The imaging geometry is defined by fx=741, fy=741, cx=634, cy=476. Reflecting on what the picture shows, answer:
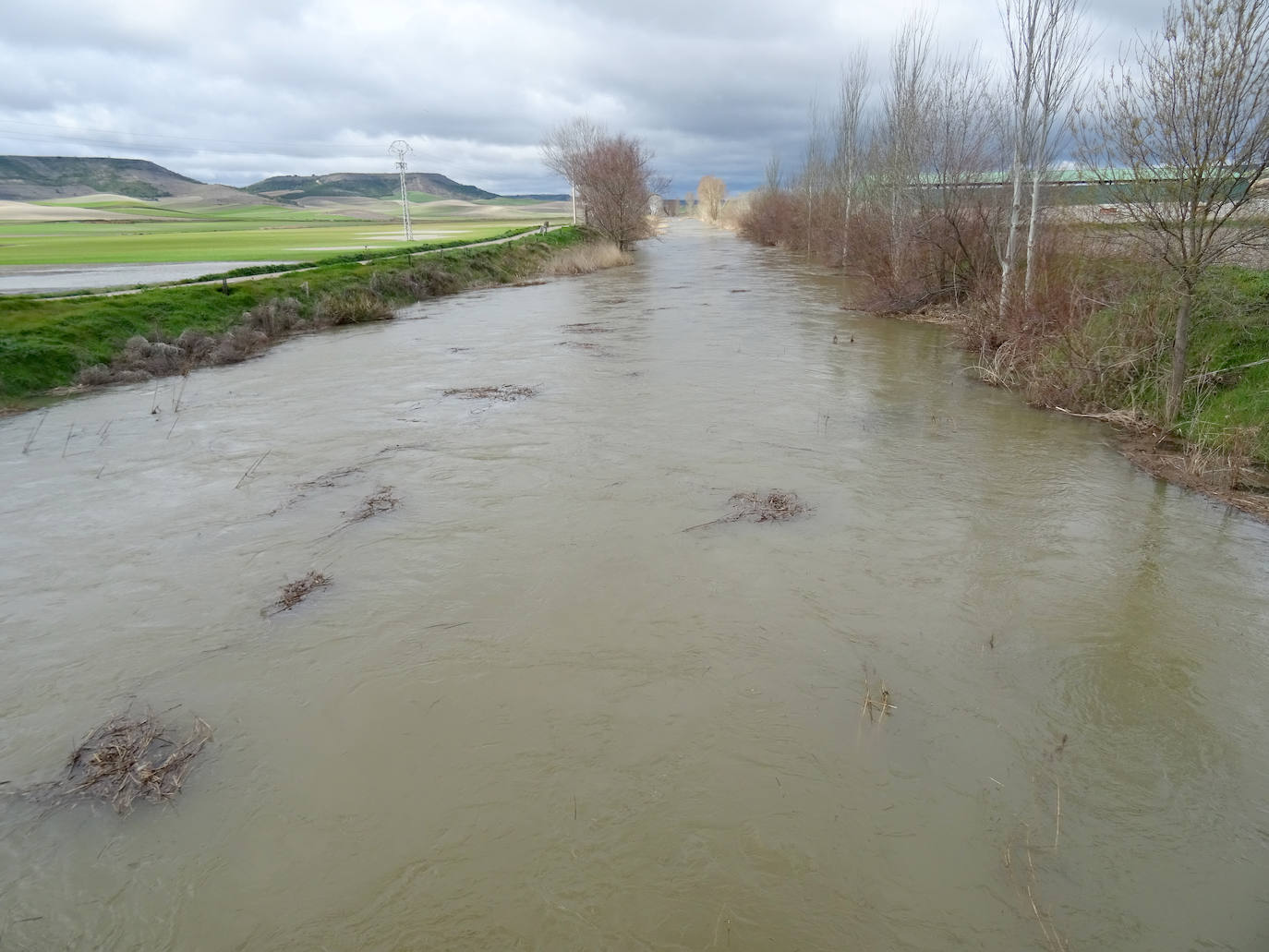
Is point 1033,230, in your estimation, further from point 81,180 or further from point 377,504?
point 81,180

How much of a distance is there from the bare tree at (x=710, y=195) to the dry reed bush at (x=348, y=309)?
285 feet

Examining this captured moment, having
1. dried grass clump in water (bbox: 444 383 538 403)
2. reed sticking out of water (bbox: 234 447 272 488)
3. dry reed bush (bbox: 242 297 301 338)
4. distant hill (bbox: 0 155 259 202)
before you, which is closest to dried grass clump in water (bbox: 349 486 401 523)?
reed sticking out of water (bbox: 234 447 272 488)

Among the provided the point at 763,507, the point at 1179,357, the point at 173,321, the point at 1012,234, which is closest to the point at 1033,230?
the point at 1012,234

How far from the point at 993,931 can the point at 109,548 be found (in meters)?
7.90

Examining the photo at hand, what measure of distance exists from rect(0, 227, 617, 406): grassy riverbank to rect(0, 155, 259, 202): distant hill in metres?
156

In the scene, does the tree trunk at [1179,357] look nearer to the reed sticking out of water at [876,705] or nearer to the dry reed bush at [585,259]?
the reed sticking out of water at [876,705]

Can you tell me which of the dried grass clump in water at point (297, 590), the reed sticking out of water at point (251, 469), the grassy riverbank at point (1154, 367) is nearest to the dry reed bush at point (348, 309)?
the reed sticking out of water at point (251, 469)

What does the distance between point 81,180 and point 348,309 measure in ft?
708

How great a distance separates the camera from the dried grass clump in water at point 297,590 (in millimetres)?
6117

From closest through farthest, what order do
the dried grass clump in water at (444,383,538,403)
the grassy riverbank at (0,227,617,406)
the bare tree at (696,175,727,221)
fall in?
the dried grass clump in water at (444,383,538,403), the grassy riverbank at (0,227,617,406), the bare tree at (696,175,727,221)

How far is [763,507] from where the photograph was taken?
793cm

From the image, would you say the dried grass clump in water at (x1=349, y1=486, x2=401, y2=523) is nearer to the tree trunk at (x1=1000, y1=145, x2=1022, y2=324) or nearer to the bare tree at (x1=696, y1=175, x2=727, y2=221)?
the tree trunk at (x1=1000, y1=145, x2=1022, y2=324)

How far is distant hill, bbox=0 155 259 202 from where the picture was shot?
15800 cm

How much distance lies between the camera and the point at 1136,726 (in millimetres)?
4645
